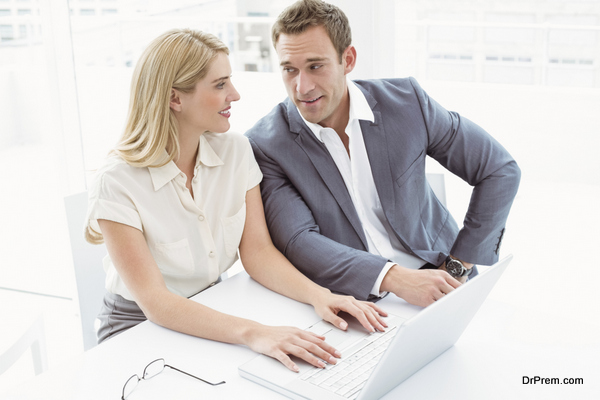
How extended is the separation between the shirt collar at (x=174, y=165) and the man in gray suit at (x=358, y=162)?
0.52 ft

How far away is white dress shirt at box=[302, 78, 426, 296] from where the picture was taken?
1.69 m

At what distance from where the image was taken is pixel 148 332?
1.25m

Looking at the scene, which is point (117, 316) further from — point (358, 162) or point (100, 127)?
point (100, 127)

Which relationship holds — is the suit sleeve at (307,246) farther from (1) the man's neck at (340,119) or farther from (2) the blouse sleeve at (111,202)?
(2) the blouse sleeve at (111,202)

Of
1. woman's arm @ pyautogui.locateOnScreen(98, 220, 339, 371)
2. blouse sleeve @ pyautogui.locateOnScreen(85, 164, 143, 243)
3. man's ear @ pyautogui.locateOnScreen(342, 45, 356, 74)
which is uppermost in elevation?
man's ear @ pyautogui.locateOnScreen(342, 45, 356, 74)

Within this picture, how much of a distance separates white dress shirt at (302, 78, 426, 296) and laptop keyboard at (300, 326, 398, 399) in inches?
21.7

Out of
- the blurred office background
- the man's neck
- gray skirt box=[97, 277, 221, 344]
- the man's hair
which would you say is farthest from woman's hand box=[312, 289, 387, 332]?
the blurred office background

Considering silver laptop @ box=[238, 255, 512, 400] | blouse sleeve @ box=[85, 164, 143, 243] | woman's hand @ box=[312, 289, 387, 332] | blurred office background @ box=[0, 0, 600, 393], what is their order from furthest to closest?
blurred office background @ box=[0, 0, 600, 393], blouse sleeve @ box=[85, 164, 143, 243], woman's hand @ box=[312, 289, 387, 332], silver laptop @ box=[238, 255, 512, 400]

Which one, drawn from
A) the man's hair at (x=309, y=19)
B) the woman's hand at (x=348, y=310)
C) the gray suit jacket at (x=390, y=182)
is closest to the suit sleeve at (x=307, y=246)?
the gray suit jacket at (x=390, y=182)

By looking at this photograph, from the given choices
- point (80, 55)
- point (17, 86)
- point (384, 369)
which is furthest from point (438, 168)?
point (384, 369)

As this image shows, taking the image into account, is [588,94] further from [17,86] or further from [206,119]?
[17,86]

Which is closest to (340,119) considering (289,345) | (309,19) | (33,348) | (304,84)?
(304,84)

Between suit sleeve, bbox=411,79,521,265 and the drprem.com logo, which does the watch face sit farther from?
the drprem.com logo

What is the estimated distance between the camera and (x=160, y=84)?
4.68 ft
